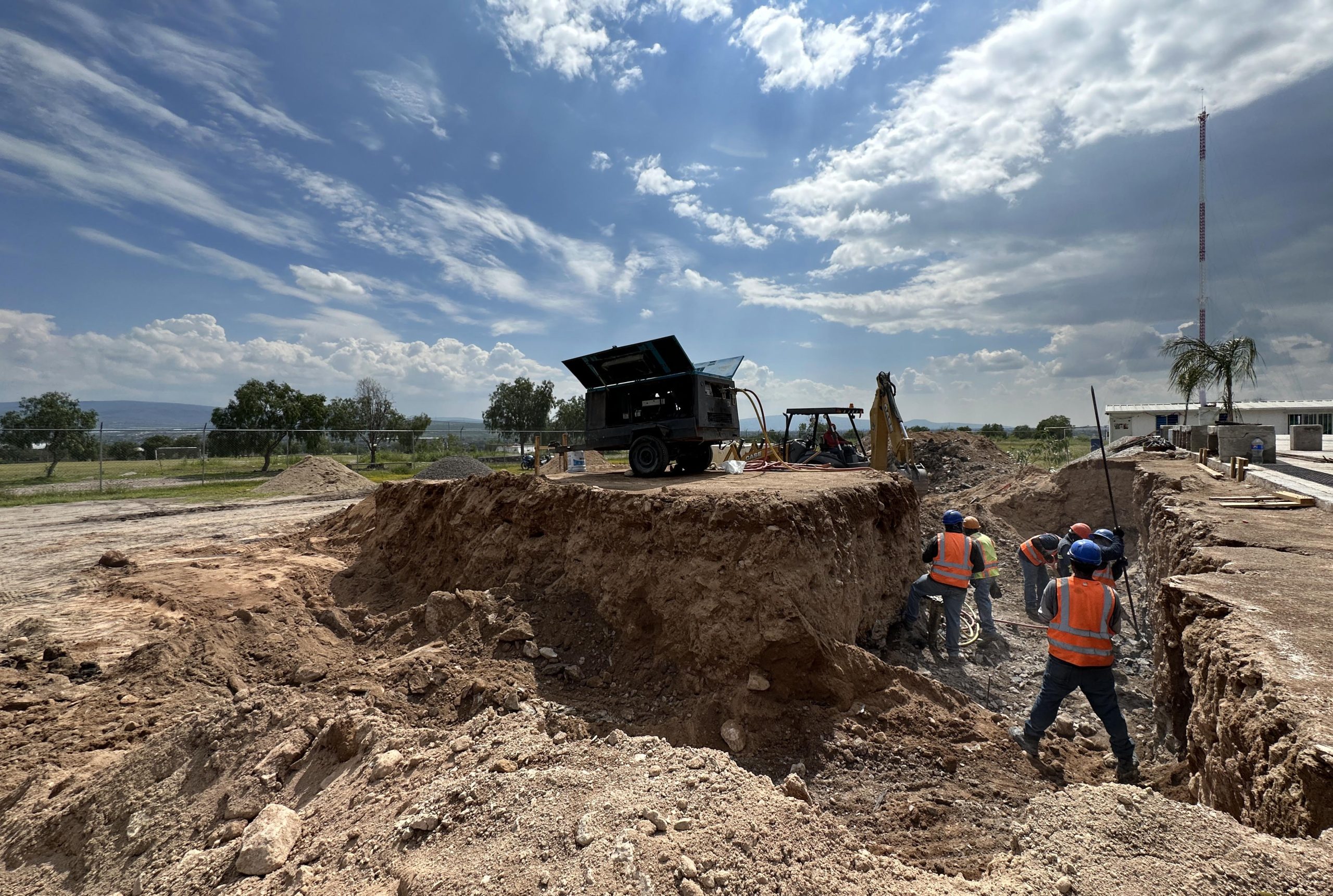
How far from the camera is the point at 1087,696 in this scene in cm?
480

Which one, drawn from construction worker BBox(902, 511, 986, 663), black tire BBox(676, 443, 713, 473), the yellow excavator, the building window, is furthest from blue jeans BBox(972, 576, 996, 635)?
the building window

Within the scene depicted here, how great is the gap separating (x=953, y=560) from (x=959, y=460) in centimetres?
1685

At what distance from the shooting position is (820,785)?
451 centimetres

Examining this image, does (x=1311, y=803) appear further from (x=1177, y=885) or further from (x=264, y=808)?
(x=264, y=808)

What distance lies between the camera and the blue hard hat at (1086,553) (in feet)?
16.1

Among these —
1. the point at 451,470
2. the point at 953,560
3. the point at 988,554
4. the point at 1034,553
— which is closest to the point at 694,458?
the point at 953,560

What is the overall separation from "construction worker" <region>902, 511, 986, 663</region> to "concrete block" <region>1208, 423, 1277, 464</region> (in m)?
10.8

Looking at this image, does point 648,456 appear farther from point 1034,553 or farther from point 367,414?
point 367,414

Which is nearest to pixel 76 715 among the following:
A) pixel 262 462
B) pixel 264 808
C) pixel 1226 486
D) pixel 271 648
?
pixel 271 648

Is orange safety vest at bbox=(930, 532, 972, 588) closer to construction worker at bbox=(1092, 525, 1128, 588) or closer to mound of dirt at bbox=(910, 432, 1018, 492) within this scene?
construction worker at bbox=(1092, 525, 1128, 588)

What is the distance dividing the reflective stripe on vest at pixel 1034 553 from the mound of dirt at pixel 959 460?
40.7 ft

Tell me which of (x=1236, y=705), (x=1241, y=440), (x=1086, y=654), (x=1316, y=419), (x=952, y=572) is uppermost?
(x=1316, y=419)

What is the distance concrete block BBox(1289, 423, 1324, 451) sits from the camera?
17609mm

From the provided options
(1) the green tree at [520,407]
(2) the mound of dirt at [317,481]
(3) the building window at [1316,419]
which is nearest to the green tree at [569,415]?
(1) the green tree at [520,407]
